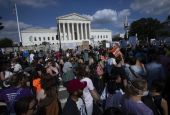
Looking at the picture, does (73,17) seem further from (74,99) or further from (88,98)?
(74,99)

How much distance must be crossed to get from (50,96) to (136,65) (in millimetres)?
2837

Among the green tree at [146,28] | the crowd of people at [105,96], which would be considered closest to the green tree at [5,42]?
the green tree at [146,28]

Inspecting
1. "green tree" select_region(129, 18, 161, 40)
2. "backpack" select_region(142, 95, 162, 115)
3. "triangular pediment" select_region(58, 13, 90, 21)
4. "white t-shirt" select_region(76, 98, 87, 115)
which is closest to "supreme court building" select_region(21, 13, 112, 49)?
"triangular pediment" select_region(58, 13, 90, 21)

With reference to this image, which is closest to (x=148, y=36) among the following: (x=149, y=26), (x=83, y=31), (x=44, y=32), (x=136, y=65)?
(x=149, y=26)

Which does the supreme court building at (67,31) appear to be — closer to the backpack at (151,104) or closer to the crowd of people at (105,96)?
the crowd of people at (105,96)

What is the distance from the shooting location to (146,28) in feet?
316

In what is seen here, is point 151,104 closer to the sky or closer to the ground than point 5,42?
closer to the sky

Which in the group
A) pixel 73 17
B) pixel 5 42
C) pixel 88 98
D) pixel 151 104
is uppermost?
pixel 73 17

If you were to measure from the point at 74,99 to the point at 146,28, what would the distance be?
96.2 metres

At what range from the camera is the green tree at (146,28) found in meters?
93.9

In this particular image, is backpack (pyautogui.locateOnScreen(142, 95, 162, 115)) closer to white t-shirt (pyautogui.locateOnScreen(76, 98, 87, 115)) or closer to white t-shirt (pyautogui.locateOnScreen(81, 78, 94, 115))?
white t-shirt (pyautogui.locateOnScreen(76, 98, 87, 115))

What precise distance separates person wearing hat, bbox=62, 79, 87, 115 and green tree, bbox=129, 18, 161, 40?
91782 millimetres

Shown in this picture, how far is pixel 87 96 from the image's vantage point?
5.15 m

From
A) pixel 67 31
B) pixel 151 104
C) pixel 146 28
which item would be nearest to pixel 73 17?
pixel 67 31
